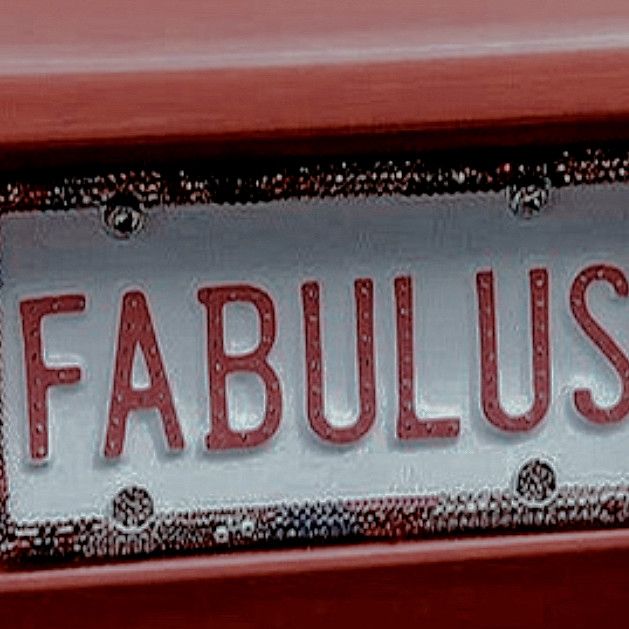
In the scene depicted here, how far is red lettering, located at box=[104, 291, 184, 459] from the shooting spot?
881 millimetres

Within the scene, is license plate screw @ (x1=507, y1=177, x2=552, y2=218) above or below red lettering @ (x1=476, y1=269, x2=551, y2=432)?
above

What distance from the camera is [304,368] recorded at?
89 cm

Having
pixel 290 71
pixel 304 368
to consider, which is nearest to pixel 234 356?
pixel 304 368

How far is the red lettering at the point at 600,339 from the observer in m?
0.90

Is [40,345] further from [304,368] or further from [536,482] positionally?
[536,482]

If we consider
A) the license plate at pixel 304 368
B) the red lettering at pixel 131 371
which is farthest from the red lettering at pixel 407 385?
the red lettering at pixel 131 371

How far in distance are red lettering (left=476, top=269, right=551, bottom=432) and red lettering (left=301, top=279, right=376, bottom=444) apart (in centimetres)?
5

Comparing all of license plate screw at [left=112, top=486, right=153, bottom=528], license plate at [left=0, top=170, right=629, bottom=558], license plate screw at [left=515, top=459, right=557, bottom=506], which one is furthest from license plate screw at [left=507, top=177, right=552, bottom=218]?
license plate screw at [left=112, top=486, right=153, bottom=528]

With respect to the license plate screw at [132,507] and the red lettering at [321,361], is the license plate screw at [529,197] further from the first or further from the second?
the license plate screw at [132,507]

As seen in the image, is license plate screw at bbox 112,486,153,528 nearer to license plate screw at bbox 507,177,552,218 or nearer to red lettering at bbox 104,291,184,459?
red lettering at bbox 104,291,184,459

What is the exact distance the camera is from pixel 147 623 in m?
0.92

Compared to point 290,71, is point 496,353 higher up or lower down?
lower down

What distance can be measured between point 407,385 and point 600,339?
0.10m

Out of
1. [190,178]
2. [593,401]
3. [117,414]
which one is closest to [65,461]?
[117,414]
